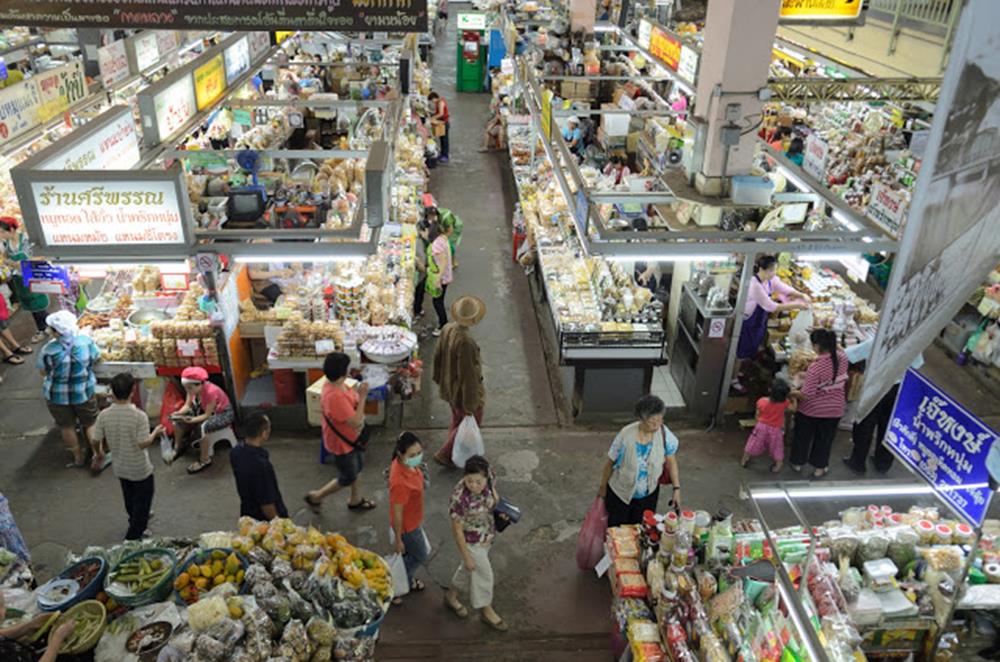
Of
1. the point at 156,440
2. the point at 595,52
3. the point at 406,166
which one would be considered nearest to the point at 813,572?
the point at 156,440

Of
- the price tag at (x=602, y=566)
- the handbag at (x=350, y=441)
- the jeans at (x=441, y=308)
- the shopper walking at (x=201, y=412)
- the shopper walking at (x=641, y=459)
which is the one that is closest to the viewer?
the shopper walking at (x=641, y=459)

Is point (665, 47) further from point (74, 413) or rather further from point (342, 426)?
point (74, 413)

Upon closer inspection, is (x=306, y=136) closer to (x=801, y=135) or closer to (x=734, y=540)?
(x=801, y=135)

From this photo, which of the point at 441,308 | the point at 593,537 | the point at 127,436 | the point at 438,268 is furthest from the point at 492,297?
the point at 127,436

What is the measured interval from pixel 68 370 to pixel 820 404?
7.72 m

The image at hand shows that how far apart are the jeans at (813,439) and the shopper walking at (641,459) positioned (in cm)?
244

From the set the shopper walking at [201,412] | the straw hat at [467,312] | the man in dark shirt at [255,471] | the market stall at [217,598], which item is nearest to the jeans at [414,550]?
the market stall at [217,598]

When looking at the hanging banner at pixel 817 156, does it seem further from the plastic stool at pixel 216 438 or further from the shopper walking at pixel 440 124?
the plastic stool at pixel 216 438

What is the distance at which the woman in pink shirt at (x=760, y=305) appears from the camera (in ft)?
28.3

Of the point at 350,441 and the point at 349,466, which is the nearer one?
the point at 350,441

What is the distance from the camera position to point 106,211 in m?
6.07

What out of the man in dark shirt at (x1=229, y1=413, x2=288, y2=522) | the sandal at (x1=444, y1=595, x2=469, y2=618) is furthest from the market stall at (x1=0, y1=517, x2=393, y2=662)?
the sandal at (x1=444, y1=595, x2=469, y2=618)

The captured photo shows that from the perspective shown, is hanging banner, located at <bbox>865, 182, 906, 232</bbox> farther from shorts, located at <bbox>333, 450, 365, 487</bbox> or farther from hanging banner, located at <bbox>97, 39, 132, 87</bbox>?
hanging banner, located at <bbox>97, 39, 132, 87</bbox>

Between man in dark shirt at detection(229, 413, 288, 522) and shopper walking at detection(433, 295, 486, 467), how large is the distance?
2.04m
